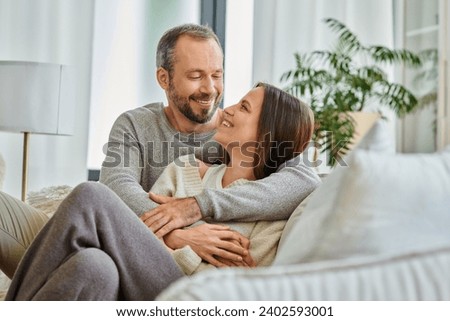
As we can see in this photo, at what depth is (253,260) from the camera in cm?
180

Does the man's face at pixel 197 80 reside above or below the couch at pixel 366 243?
above

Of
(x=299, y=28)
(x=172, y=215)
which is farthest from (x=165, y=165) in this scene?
(x=299, y=28)

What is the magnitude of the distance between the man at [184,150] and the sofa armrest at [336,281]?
3.75 feet

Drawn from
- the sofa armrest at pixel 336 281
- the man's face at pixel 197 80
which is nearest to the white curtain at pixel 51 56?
the man's face at pixel 197 80

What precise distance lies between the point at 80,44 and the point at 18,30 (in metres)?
0.34

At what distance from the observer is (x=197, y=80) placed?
7.98ft

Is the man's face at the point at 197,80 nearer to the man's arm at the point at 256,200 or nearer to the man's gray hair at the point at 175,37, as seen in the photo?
the man's gray hair at the point at 175,37

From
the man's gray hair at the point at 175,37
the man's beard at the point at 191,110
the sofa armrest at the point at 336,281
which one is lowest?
the sofa armrest at the point at 336,281

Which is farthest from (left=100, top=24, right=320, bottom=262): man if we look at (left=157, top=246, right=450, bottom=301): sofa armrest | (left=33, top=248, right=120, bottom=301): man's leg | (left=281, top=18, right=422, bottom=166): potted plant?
(left=281, top=18, right=422, bottom=166): potted plant

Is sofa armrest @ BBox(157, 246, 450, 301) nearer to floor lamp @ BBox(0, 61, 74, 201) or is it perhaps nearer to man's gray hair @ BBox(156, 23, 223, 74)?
man's gray hair @ BBox(156, 23, 223, 74)

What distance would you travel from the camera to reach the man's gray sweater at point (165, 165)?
1.87 m

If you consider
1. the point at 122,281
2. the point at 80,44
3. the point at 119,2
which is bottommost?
the point at 122,281

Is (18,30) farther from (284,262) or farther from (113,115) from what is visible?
(284,262)

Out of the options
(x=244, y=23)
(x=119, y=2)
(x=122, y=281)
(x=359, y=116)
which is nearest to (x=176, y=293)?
(x=122, y=281)
